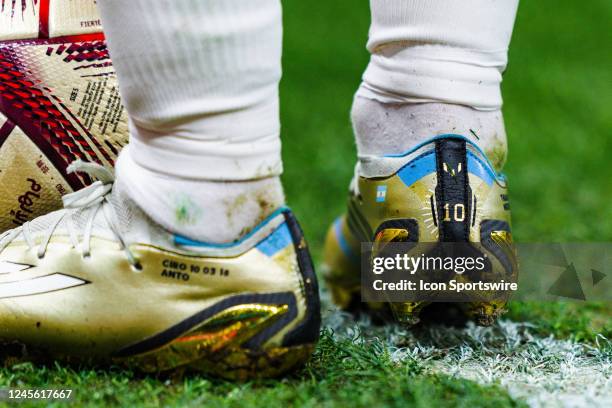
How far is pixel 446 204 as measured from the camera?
146cm

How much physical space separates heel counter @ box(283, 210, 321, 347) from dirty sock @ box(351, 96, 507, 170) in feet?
1.09

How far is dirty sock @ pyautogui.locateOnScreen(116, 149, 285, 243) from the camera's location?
127 cm

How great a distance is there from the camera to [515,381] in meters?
1.37

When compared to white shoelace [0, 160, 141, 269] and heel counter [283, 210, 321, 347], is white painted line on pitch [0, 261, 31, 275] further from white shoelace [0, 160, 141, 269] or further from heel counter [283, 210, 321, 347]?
heel counter [283, 210, 321, 347]

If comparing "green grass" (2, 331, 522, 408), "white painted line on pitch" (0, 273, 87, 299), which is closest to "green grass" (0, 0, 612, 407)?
"green grass" (2, 331, 522, 408)

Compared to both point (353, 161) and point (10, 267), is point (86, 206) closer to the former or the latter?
point (10, 267)

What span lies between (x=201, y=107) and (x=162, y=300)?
29cm

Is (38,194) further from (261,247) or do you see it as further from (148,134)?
(261,247)

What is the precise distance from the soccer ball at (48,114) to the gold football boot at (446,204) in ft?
1.67

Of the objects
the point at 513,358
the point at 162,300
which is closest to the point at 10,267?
the point at 162,300

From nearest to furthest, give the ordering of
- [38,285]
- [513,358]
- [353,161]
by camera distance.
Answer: [38,285]
[513,358]
[353,161]

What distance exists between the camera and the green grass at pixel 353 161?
4.13 ft

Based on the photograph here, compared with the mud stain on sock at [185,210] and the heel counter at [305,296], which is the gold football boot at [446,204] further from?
the mud stain on sock at [185,210]

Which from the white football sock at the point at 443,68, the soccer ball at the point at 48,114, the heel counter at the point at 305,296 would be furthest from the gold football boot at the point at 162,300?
the white football sock at the point at 443,68
